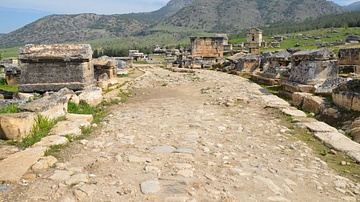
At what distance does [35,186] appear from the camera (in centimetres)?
294

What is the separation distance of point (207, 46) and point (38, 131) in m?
23.2

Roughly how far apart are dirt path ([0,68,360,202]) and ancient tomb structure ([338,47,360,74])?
7.28 meters

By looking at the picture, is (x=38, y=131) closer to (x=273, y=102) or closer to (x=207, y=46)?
(x=273, y=102)

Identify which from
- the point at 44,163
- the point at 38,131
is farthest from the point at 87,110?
the point at 44,163

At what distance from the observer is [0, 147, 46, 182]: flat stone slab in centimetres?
308

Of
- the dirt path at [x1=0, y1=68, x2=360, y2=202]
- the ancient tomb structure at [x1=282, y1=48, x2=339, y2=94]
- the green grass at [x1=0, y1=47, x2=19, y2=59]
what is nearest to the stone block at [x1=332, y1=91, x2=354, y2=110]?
the dirt path at [x1=0, y1=68, x2=360, y2=202]

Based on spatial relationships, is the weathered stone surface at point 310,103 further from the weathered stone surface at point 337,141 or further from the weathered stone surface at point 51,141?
the weathered stone surface at point 51,141

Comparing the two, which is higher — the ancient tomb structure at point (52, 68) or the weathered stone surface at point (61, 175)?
the ancient tomb structure at point (52, 68)

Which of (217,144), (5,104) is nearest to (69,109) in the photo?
(5,104)

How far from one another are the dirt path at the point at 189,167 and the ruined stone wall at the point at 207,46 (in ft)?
69.3

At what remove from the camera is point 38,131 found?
473 centimetres

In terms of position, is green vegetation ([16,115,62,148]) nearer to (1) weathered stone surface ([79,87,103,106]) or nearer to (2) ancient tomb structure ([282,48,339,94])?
(1) weathered stone surface ([79,87,103,106])

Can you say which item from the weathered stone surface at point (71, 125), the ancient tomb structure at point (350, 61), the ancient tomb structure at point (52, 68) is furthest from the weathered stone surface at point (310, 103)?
the ancient tomb structure at point (52, 68)

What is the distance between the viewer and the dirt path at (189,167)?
2.85 m
